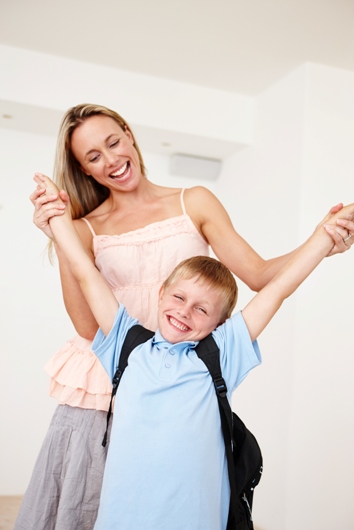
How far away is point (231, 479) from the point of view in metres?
1.43

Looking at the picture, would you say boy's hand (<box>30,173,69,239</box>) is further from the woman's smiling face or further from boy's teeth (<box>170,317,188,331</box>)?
boy's teeth (<box>170,317,188,331</box>)

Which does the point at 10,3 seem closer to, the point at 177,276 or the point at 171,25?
the point at 171,25

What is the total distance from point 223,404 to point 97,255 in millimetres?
649

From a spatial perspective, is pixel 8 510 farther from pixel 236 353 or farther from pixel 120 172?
pixel 236 353

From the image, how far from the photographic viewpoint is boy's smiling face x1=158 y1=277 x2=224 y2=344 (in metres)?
1.55

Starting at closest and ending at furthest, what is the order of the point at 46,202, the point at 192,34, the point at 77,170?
the point at 46,202
the point at 77,170
the point at 192,34

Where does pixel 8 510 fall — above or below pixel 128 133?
below

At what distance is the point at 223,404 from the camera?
1438 millimetres

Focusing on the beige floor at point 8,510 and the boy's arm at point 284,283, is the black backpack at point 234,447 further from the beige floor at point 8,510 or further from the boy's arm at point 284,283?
the beige floor at point 8,510

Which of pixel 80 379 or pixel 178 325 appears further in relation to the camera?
pixel 80 379

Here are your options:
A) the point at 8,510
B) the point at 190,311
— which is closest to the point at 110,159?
the point at 190,311

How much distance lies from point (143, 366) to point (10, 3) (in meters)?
2.78

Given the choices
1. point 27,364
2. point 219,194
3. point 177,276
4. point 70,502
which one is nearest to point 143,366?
point 177,276

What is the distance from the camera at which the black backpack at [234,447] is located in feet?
4.70
